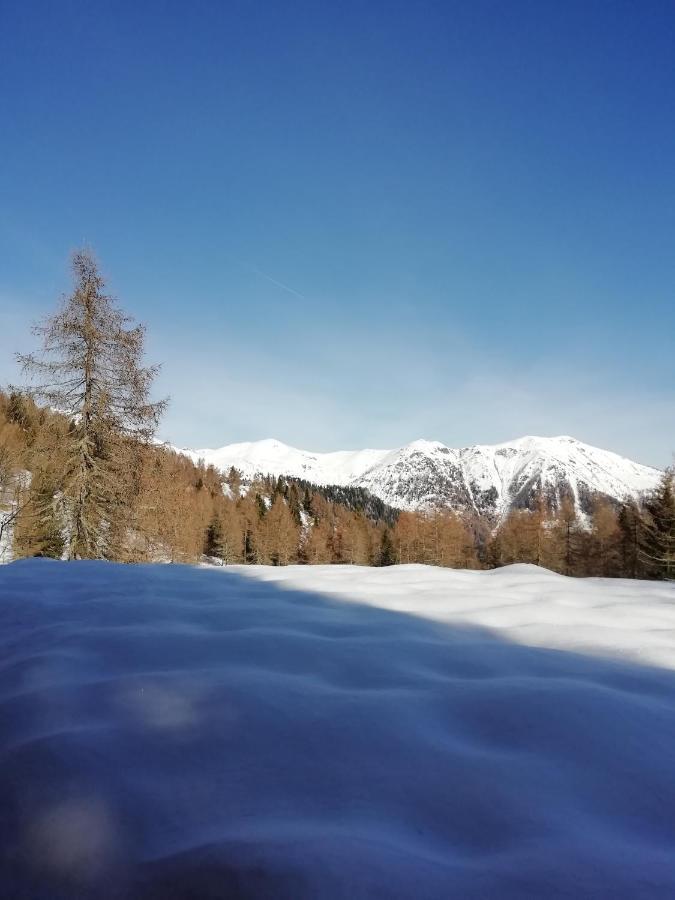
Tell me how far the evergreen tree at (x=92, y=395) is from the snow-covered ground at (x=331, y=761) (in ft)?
28.9

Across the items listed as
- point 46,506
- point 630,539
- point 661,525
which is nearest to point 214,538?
point 630,539

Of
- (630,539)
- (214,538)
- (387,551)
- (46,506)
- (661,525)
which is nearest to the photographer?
(46,506)

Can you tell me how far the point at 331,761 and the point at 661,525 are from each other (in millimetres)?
29027

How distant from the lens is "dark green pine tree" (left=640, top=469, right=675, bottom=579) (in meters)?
23.8

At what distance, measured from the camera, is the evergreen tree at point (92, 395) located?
413 inches

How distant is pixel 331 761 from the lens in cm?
116

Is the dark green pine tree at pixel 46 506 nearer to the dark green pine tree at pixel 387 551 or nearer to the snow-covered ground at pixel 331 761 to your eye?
the snow-covered ground at pixel 331 761

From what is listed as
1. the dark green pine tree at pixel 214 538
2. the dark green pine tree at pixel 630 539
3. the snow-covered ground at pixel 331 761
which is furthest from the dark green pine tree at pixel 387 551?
the snow-covered ground at pixel 331 761

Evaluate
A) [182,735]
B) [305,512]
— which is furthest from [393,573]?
[305,512]

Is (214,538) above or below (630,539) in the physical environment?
below

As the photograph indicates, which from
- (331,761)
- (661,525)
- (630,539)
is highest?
(661,525)

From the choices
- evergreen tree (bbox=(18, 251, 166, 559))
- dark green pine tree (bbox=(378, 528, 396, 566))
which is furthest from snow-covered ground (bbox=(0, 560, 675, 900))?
dark green pine tree (bbox=(378, 528, 396, 566))

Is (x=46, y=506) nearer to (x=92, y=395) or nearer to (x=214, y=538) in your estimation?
(x=92, y=395)

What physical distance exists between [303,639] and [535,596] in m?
1.93
